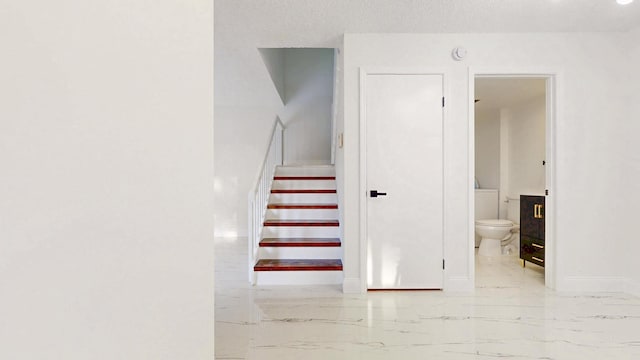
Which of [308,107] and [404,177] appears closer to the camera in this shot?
[404,177]

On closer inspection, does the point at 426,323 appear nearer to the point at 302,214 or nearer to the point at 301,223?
the point at 301,223

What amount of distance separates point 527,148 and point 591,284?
222cm

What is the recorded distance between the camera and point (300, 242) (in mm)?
3846

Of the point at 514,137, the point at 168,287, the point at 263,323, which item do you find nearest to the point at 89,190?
the point at 168,287

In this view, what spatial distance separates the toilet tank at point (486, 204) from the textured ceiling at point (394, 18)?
2676mm

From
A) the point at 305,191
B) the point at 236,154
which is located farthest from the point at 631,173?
the point at 236,154

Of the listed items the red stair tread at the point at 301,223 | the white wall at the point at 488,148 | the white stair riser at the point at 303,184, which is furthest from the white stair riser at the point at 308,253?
the white wall at the point at 488,148

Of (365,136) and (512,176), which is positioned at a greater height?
(365,136)

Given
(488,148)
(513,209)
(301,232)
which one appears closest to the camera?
(301,232)

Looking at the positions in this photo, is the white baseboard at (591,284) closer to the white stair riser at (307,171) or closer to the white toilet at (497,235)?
the white toilet at (497,235)

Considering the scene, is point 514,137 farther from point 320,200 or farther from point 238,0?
point 238,0

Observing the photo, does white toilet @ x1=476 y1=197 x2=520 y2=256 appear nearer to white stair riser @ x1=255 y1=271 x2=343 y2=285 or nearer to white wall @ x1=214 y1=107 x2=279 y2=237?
white stair riser @ x1=255 y1=271 x2=343 y2=285

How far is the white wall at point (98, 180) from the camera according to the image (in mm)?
414

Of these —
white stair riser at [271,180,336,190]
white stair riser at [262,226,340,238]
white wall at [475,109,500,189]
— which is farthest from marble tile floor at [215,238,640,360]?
white wall at [475,109,500,189]
